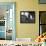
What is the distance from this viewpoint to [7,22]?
5.31m

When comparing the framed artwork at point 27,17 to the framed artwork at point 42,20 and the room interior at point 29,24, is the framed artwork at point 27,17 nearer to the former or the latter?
the room interior at point 29,24

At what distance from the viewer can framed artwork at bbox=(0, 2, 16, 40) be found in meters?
5.23

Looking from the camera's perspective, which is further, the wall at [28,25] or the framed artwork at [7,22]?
the framed artwork at [7,22]

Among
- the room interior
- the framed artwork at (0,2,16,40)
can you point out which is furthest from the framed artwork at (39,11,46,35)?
the framed artwork at (0,2,16,40)

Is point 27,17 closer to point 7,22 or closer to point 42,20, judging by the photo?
point 42,20

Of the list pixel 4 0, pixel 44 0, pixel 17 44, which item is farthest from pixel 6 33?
pixel 17 44

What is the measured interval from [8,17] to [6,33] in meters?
0.62

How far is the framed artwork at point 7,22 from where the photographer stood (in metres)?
5.23

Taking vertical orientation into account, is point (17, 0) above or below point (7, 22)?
above

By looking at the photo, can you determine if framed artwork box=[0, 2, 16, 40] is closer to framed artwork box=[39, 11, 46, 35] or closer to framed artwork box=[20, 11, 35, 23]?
Result: framed artwork box=[20, 11, 35, 23]

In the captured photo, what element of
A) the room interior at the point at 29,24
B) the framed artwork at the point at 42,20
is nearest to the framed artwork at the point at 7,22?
the room interior at the point at 29,24

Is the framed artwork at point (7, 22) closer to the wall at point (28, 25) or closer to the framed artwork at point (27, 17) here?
the wall at point (28, 25)

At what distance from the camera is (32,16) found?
5195 mm

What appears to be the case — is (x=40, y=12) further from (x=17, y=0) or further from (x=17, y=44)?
(x=17, y=44)
